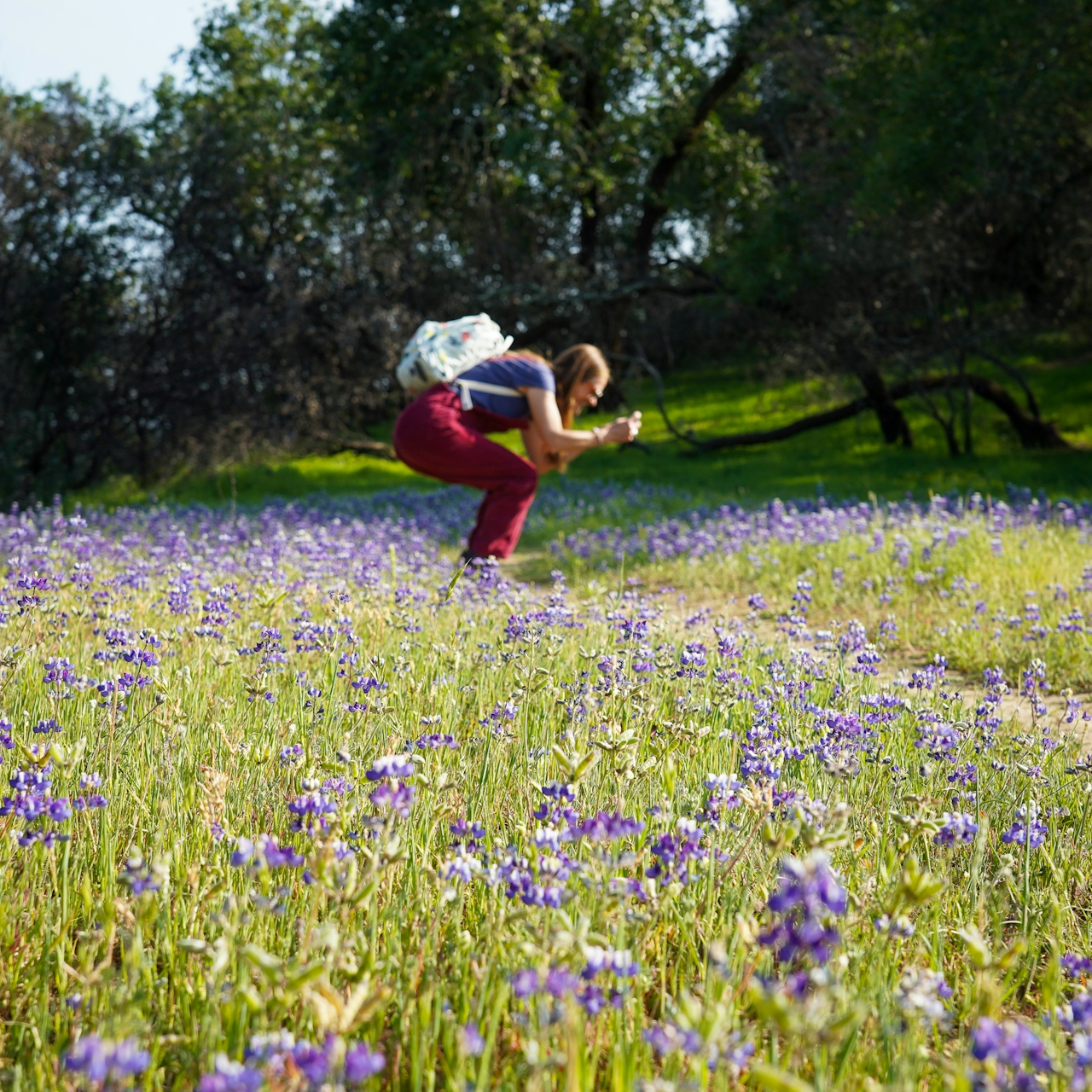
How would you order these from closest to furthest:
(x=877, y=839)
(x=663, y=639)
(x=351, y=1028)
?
(x=351, y=1028) < (x=877, y=839) < (x=663, y=639)

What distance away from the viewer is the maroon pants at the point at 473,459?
23.3ft

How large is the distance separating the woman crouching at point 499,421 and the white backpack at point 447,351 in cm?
7

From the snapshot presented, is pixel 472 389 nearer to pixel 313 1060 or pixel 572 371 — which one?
pixel 572 371

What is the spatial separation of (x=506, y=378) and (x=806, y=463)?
10327 mm

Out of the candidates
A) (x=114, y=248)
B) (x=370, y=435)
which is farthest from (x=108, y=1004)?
(x=370, y=435)

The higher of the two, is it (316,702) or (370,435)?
(370,435)

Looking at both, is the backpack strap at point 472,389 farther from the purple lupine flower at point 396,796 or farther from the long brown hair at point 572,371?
the purple lupine flower at point 396,796

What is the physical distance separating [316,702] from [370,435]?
53.3 ft

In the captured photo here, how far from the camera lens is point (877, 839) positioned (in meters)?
2.66

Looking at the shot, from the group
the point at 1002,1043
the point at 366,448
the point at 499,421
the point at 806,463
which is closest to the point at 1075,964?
the point at 1002,1043

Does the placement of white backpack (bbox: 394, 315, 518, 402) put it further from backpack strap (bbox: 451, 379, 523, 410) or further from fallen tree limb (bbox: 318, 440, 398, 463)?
fallen tree limb (bbox: 318, 440, 398, 463)

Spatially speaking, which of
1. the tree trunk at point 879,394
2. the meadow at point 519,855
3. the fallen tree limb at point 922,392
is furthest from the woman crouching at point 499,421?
the tree trunk at point 879,394

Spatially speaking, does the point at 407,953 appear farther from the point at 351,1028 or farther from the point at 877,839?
the point at 877,839

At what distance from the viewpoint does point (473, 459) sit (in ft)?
23.5
